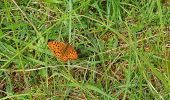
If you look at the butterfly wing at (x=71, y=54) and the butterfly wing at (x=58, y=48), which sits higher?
the butterfly wing at (x=58, y=48)

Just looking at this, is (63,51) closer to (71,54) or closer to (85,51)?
(71,54)

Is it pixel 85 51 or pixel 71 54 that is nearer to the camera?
pixel 71 54

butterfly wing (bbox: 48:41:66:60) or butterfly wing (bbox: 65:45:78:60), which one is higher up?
butterfly wing (bbox: 48:41:66:60)

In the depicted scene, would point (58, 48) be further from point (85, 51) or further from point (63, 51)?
point (85, 51)

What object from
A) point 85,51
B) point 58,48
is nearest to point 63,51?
point 58,48
